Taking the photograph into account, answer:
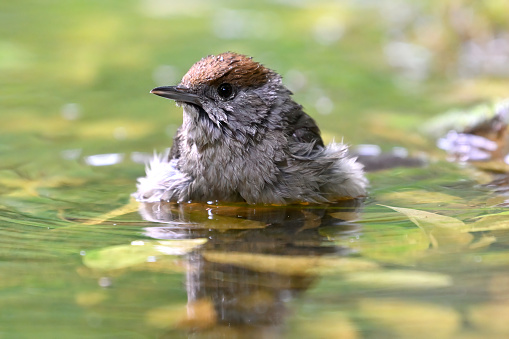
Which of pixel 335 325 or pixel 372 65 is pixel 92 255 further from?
pixel 372 65

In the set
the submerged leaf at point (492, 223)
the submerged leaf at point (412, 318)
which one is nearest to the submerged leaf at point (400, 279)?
the submerged leaf at point (412, 318)

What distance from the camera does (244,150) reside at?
4.95 metres

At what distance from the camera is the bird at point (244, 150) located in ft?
16.1

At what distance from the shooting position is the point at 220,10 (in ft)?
42.9

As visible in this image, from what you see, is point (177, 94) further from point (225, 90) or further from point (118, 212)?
point (118, 212)

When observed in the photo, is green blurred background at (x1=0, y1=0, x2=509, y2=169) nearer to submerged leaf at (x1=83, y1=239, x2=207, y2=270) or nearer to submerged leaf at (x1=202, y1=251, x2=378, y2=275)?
submerged leaf at (x1=83, y1=239, x2=207, y2=270)

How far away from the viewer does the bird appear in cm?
490

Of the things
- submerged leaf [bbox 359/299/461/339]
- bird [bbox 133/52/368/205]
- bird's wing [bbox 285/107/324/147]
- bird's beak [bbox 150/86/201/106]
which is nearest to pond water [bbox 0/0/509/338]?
submerged leaf [bbox 359/299/461/339]

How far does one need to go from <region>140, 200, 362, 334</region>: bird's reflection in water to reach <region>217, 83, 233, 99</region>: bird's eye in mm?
795

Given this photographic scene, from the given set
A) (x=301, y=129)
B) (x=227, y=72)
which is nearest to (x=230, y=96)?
(x=227, y=72)

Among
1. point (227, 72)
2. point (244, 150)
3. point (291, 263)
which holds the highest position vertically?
point (227, 72)

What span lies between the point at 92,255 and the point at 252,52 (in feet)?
21.5

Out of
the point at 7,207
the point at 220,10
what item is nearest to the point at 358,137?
the point at 7,207

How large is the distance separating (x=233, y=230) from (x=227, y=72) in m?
1.21
